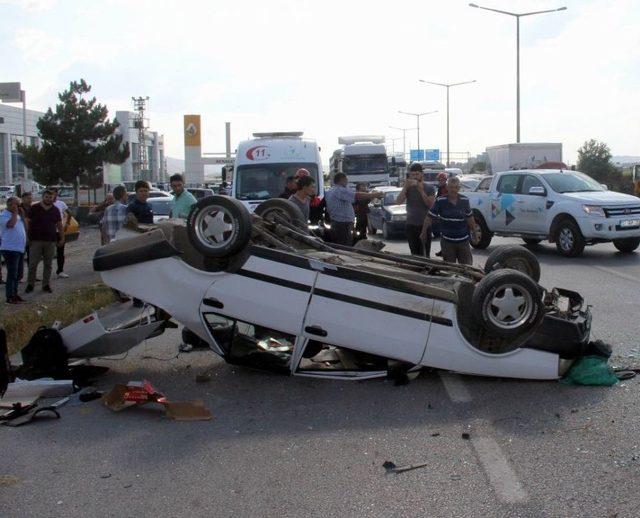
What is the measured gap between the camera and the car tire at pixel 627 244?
17019mm

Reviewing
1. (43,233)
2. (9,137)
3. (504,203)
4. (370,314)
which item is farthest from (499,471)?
(9,137)

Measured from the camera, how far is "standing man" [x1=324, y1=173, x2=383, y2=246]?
471 inches

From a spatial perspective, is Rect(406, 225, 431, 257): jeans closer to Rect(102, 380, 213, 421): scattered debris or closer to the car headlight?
the car headlight

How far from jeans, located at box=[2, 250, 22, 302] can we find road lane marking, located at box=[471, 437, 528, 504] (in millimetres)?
8906

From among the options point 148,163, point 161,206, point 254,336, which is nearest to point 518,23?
point 161,206

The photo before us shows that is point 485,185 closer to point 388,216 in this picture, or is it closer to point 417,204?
point 388,216

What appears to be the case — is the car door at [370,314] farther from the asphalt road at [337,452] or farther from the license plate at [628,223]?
the license plate at [628,223]

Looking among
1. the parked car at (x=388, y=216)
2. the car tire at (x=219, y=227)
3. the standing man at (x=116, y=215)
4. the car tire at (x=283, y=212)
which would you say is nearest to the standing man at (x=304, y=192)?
the car tire at (x=283, y=212)

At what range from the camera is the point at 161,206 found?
27609 mm

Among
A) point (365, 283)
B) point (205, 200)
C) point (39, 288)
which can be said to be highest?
point (205, 200)

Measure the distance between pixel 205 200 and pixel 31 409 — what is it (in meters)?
2.10

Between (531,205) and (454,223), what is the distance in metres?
7.99

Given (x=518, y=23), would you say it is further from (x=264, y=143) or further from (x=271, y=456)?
(x=271, y=456)

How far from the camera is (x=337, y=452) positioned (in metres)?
5.13
